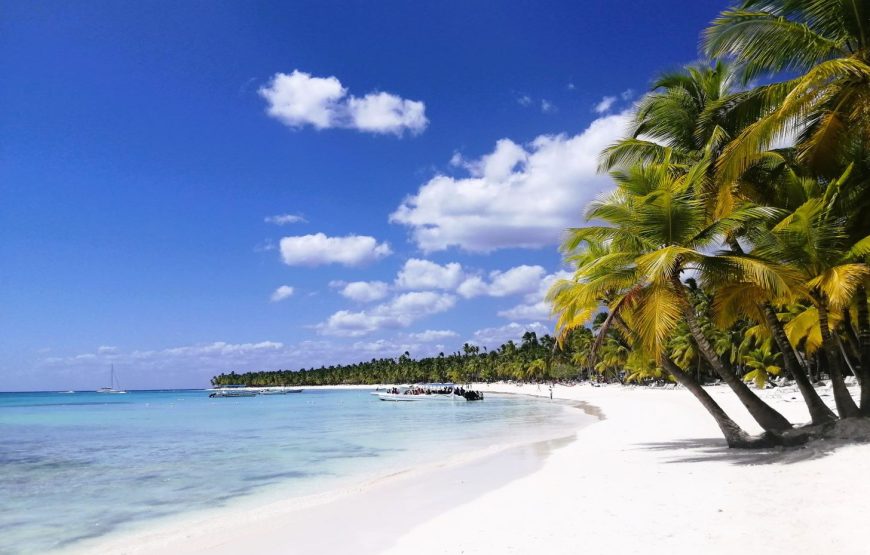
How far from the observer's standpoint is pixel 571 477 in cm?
1065

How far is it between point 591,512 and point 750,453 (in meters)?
5.16

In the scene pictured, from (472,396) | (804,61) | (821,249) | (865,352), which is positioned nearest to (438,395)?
(472,396)

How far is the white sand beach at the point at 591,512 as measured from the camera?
19.9ft

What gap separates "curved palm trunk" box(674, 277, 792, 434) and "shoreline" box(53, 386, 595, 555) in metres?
4.60

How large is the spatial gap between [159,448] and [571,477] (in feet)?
70.9

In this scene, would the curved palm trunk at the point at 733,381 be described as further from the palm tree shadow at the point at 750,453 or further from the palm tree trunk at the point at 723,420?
the palm tree shadow at the point at 750,453

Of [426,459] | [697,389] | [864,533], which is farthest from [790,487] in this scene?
[426,459]

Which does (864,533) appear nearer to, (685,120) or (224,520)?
→ (224,520)

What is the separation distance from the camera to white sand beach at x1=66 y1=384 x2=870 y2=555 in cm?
607

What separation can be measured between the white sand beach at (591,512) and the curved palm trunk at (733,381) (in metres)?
0.84

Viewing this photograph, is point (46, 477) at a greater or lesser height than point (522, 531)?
lesser

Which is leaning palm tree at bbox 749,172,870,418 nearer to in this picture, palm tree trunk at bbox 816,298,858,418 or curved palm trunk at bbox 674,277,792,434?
palm tree trunk at bbox 816,298,858,418

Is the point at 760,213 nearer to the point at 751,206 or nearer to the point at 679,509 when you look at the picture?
the point at 751,206

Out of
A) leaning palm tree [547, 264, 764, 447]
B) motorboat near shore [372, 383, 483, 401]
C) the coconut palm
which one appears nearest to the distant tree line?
motorboat near shore [372, 383, 483, 401]
